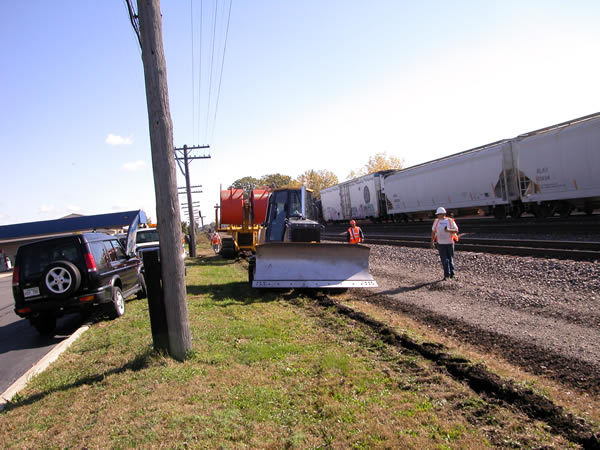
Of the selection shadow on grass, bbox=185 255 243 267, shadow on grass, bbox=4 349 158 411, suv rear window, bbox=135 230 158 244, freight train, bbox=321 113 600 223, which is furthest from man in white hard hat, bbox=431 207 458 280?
suv rear window, bbox=135 230 158 244

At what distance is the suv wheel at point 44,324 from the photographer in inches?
322

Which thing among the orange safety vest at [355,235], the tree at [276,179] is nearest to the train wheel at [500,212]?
the orange safety vest at [355,235]

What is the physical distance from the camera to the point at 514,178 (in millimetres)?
19812

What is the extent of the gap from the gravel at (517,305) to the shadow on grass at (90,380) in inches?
166

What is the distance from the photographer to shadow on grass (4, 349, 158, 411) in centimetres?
471

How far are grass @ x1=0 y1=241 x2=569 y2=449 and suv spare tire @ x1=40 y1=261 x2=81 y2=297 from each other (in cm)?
161

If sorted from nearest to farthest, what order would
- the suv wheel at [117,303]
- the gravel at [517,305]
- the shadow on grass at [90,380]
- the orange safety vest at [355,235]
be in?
1. the shadow on grass at [90,380]
2. the gravel at [517,305]
3. the suv wheel at [117,303]
4. the orange safety vest at [355,235]

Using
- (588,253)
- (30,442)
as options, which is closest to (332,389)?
(30,442)

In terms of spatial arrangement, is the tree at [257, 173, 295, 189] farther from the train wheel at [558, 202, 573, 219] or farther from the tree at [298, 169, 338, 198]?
the train wheel at [558, 202, 573, 219]

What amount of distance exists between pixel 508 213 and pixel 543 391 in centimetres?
1973

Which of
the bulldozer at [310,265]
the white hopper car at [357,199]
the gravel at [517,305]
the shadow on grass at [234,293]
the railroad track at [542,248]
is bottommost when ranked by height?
the gravel at [517,305]

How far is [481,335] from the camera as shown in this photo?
19.3ft

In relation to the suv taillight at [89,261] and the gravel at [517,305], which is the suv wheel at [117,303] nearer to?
the suv taillight at [89,261]

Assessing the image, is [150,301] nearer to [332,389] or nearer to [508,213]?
[332,389]
